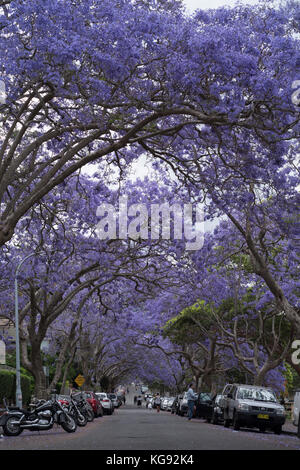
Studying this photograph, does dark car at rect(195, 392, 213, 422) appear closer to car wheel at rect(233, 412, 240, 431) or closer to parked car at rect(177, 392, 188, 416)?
parked car at rect(177, 392, 188, 416)

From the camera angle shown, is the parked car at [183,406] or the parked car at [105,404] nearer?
the parked car at [183,406]

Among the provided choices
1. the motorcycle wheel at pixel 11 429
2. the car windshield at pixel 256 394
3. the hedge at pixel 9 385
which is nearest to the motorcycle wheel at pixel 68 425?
the motorcycle wheel at pixel 11 429

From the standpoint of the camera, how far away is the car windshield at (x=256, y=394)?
24.5 metres

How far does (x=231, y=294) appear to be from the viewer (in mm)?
33312

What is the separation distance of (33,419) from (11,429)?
715 mm

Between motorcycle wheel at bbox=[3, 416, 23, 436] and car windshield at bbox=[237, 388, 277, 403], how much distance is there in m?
7.98

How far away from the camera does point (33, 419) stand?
2017 cm

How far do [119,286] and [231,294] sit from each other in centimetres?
546

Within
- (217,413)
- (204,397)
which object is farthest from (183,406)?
(217,413)

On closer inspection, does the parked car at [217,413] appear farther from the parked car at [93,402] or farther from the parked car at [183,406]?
the parked car at [183,406]

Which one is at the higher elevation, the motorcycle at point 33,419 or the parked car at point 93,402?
the parked car at point 93,402
